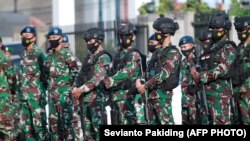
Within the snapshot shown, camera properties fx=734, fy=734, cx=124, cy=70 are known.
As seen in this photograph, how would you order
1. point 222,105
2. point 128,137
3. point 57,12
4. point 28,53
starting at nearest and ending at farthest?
1. point 128,137
2. point 222,105
3. point 28,53
4. point 57,12

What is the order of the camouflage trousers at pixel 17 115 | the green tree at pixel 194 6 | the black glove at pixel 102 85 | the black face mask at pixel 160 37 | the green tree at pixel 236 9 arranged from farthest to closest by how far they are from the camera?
the green tree at pixel 194 6 → the green tree at pixel 236 9 → the camouflage trousers at pixel 17 115 → the black glove at pixel 102 85 → the black face mask at pixel 160 37

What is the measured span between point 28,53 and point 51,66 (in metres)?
0.48

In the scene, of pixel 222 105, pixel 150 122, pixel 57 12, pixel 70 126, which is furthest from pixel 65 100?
pixel 57 12

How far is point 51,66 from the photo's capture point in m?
10.8

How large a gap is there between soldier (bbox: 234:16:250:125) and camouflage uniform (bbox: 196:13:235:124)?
0.43 feet

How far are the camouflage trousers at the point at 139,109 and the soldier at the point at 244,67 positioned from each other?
1428 millimetres

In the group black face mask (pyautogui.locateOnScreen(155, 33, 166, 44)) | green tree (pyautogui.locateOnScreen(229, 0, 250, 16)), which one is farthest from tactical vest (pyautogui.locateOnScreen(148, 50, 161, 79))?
green tree (pyautogui.locateOnScreen(229, 0, 250, 16))

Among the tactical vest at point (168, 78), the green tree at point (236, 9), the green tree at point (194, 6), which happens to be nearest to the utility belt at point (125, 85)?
the tactical vest at point (168, 78)

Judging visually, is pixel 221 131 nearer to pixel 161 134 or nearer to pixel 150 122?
pixel 161 134

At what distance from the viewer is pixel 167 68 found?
9.78 m

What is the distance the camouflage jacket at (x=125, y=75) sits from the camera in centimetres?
1016

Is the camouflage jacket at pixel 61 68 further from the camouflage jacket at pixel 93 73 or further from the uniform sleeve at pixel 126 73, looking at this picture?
the uniform sleeve at pixel 126 73

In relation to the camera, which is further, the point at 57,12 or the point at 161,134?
the point at 57,12

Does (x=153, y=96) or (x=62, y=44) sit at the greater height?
(x=62, y=44)
